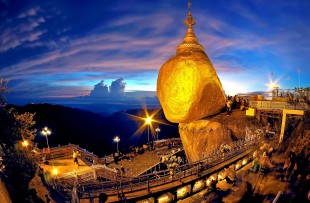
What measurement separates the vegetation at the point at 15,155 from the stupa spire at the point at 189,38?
21541mm

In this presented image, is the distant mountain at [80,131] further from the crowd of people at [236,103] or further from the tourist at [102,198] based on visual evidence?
the tourist at [102,198]

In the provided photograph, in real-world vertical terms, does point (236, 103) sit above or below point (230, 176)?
above

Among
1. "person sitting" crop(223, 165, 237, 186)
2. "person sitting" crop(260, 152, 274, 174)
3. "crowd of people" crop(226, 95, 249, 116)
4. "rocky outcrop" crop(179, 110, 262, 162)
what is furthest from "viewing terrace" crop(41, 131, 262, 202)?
"crowd of people" crop(226, 95, 249, 116)

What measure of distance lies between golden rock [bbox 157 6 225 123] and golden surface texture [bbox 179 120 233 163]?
1563 mm

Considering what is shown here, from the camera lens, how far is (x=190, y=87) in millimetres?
23219

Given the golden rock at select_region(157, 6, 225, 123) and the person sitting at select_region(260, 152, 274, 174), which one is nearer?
the person sitting at select_region(260, 152, 274, 174)

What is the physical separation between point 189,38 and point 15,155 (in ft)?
79.6

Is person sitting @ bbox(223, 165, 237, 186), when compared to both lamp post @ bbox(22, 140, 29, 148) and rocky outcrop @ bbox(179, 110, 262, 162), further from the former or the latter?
lamp post @ bbox(22, 140, 29, 148)

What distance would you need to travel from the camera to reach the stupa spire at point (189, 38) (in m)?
26.1

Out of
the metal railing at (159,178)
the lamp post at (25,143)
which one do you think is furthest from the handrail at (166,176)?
the lamp post at (25,143)

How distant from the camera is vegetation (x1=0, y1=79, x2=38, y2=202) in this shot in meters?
9.45

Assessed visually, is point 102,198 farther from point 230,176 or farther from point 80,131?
point 80,131

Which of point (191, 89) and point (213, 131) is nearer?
point (213, 131)

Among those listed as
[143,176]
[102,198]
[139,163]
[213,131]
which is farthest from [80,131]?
[102,198]
